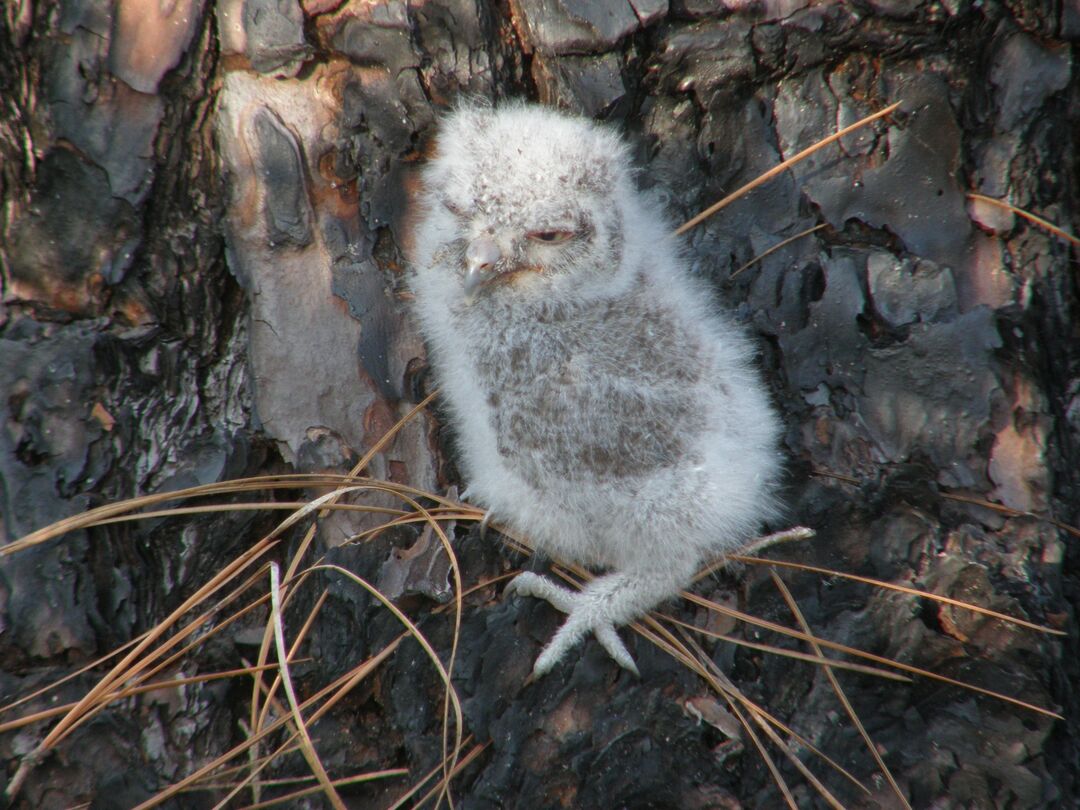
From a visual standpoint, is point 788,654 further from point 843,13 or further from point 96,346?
point 96,346

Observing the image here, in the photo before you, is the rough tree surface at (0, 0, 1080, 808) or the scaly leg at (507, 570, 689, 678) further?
the scaly leg at (507, 570, 689, 678)

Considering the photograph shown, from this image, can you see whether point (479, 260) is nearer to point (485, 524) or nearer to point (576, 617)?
point (485, 524)

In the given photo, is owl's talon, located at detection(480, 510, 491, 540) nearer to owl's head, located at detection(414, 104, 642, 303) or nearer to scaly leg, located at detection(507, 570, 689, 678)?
scaly leg, located at detection(507, 570, 689, 678)

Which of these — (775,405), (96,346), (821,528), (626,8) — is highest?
(626,8)

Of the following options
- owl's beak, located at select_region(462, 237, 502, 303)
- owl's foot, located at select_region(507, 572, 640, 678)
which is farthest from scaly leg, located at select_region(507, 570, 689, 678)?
owl's beak, located at select_region(462, 237, 502, 303)

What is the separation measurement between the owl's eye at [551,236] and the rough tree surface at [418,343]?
0.42 m

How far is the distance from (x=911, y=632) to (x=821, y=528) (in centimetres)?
31

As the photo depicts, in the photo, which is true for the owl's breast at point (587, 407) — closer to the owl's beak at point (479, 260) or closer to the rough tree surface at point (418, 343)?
the owl's beak at point (479, 260)

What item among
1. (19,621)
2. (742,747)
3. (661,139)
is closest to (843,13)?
(661,139)

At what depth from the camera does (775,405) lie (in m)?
1.98

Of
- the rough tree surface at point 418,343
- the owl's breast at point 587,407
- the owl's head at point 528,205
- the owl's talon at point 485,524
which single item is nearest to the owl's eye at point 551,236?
the owl's head at point 528,205

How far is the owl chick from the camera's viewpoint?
1842 mm

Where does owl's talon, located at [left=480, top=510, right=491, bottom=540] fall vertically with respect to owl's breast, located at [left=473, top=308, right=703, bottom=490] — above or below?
below

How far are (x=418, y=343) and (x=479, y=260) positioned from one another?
0.40 m
